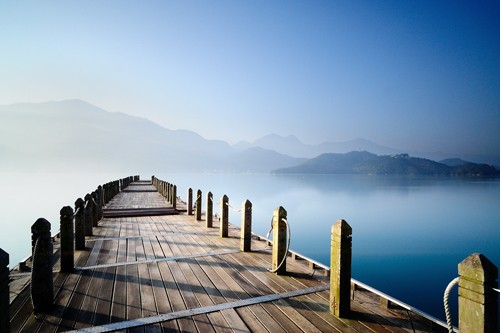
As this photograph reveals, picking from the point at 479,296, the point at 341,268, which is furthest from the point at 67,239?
the point at 479,296

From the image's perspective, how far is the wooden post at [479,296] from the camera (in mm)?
2891

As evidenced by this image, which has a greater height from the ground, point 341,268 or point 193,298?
point 341,268

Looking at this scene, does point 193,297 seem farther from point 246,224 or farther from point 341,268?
point 246,224

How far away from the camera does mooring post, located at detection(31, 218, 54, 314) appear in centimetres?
454

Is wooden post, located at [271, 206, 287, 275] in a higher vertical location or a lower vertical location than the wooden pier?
higher

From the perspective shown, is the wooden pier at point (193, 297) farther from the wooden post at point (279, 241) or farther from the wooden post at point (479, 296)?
the wooden post at point (479, 296)

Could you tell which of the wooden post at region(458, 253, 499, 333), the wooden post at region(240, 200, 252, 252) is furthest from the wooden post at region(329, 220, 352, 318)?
the wooden post at region(240, 200, 252, 252)

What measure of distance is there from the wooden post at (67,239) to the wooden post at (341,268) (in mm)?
5721

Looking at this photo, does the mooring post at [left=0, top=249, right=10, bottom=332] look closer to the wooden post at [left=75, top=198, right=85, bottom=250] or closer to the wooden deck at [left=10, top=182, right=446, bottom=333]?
the wooden deck at [left=10, top=182, right=446, bottom=333]

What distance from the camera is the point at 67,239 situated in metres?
6.21

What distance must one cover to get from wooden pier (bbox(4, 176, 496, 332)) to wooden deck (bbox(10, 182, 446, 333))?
0.05 ft

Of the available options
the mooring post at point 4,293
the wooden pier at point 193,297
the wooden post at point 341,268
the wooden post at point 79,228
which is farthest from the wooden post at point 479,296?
the wooden post at point 79,228

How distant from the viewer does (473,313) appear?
9.78ft

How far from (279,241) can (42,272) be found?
455cm
